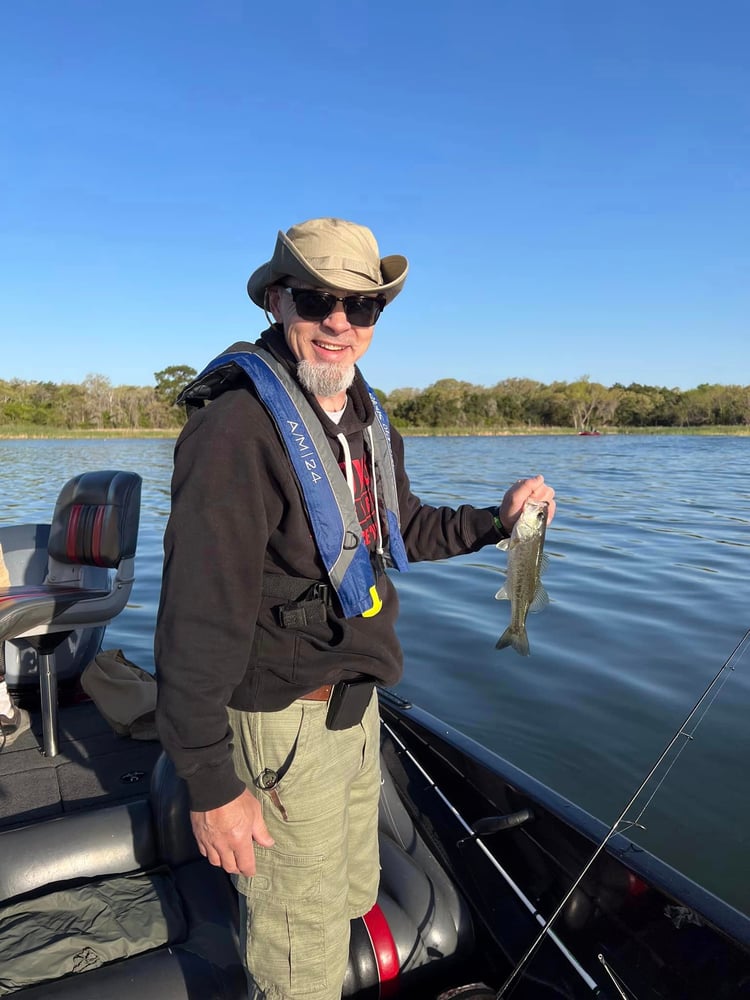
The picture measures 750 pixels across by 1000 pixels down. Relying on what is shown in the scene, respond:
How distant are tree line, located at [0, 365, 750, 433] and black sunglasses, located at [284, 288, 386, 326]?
7953 centimetres

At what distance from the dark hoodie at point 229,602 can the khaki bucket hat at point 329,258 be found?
1.19 ft

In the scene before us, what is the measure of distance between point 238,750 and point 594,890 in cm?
142

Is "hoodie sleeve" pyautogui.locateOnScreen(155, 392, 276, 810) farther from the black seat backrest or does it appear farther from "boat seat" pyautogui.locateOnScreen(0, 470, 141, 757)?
the black seat backrest

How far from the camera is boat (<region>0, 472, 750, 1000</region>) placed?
7.43ft

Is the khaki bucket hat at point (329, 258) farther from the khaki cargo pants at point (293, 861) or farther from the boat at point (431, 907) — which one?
the boat at point (431, 907)

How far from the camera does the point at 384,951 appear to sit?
2537mm

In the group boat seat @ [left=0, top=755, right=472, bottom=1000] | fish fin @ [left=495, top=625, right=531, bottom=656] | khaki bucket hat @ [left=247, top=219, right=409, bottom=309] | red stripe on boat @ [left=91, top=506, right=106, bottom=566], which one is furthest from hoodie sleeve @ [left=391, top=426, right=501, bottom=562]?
red stripe on boat @ [left=91, top=506, right=106, bottom=566]

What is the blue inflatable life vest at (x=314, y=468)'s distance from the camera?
6.36 ft

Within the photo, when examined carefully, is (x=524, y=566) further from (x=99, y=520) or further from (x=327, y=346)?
(x=99, y=520)

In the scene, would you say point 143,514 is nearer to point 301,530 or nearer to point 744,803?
point 744,803

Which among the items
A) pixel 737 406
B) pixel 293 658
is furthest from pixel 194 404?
pixel 737 406

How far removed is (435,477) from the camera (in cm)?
2566

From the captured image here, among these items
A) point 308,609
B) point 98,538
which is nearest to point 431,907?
point 308,609

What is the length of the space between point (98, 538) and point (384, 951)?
10.1ft
